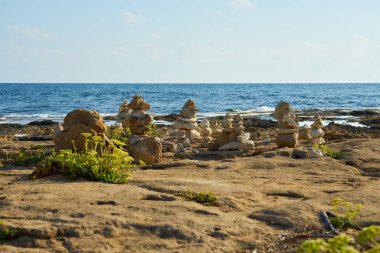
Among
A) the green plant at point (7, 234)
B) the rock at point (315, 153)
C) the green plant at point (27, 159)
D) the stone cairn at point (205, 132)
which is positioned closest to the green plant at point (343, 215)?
the green plant at point (7, 234)

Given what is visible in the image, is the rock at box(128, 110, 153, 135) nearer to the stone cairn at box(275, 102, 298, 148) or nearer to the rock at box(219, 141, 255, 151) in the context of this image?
the rock at box(219, 141, 255, 151)

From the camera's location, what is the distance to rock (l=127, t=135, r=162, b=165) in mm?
10768

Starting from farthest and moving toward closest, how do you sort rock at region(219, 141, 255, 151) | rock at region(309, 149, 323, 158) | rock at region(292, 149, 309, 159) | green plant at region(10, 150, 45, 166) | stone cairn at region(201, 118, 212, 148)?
stone cairn at region(201, 118, 212, 148) < rock at region(219, 141, 255, 151) < rock at region(292, 149, 309, 159) < rock at region(309, 149, 323, 158) < green plant at region(10, 150, 45, 166)

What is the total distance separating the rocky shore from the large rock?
1033 mm

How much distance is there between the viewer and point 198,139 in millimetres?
15469

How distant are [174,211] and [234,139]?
22.0 feet

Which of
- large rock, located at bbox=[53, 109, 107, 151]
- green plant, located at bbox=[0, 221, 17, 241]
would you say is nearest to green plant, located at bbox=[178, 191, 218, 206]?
green plant, located at bbox=[0, 221, 17, 241]

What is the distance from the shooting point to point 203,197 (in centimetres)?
707

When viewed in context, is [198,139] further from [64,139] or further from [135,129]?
[64,139]

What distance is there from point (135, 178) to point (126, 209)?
2.24 m

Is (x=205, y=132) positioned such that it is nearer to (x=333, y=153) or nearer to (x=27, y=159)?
(x=333, y=153)

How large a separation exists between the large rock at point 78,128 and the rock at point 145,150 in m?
0.69

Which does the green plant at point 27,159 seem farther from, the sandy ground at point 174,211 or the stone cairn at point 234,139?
the stone cairn at point 234,139

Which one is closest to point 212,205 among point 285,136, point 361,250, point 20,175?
point 361,250
